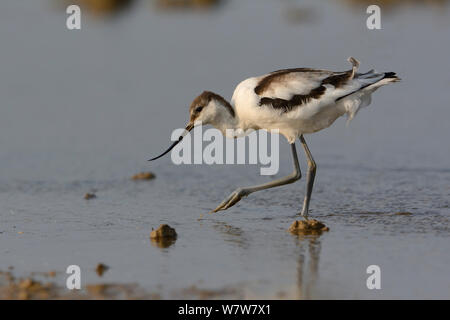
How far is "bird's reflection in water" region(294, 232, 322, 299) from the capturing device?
4.96 meters

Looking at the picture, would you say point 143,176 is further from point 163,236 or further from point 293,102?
point 163,236

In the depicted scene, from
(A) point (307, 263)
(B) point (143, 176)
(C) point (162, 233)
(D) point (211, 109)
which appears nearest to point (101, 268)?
(C) point (162, 233)

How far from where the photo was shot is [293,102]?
668 cm

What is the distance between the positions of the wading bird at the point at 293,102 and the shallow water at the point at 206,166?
0.71 m

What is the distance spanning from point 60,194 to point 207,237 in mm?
1992

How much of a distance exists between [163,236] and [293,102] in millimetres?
1500

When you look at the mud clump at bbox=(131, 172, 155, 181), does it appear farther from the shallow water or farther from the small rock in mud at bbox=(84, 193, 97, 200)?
the small rock in mud at bbox=(84, 193, 97, 200)

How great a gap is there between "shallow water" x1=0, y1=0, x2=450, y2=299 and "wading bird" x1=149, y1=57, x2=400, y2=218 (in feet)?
2.33

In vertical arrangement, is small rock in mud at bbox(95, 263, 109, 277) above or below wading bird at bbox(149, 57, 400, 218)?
below

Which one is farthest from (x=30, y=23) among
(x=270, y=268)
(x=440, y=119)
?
(x=270, y=268)

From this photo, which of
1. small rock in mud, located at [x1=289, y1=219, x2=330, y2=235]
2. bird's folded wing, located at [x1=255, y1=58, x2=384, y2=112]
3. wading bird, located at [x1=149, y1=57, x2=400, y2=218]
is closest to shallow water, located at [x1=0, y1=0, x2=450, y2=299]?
small rock in mud, located at [x1=289, y1=219, x2=330, y2=235]

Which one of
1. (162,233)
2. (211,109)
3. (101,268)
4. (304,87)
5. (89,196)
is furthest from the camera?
(89,196)

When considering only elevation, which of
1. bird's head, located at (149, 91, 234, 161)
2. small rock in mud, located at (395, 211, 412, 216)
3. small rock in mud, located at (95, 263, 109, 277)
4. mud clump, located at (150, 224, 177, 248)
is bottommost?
small rock in mud, located at (95, 263, 109, 277)

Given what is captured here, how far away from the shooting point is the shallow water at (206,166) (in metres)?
5.46
